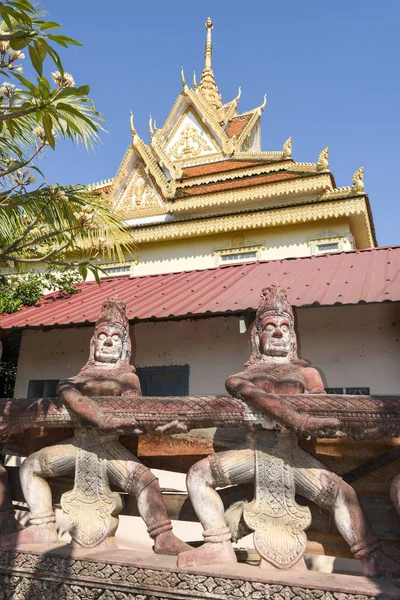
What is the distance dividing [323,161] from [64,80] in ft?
29.5

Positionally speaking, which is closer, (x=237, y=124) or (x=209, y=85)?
(x=237, y=124)

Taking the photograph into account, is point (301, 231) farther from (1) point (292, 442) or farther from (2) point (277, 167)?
(1) point (292, 442)

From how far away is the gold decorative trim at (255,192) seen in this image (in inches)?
431

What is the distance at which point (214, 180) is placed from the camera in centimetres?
1302

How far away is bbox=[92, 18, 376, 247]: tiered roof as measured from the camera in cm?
1095

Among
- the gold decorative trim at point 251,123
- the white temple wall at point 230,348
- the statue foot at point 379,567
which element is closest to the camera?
the statue foot at point 379,567

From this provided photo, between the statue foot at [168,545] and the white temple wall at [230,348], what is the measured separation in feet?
13.7

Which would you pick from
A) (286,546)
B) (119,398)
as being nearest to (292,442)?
(286,546)

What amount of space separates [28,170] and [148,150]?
9.84 metres

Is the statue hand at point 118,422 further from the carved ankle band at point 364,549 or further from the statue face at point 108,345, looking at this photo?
the carved ankle band at point 364,549

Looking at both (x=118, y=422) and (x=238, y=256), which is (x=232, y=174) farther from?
(x=118, y=422)

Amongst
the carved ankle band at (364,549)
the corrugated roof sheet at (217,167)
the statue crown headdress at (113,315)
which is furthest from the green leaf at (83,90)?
the corrugated roof sheet at (217,167)

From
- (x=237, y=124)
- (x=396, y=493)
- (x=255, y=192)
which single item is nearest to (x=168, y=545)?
(x=396, y=493)

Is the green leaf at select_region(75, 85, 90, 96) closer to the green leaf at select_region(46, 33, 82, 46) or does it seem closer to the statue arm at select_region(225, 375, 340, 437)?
the green leaf at select_region(46, 33, 82, 46)
